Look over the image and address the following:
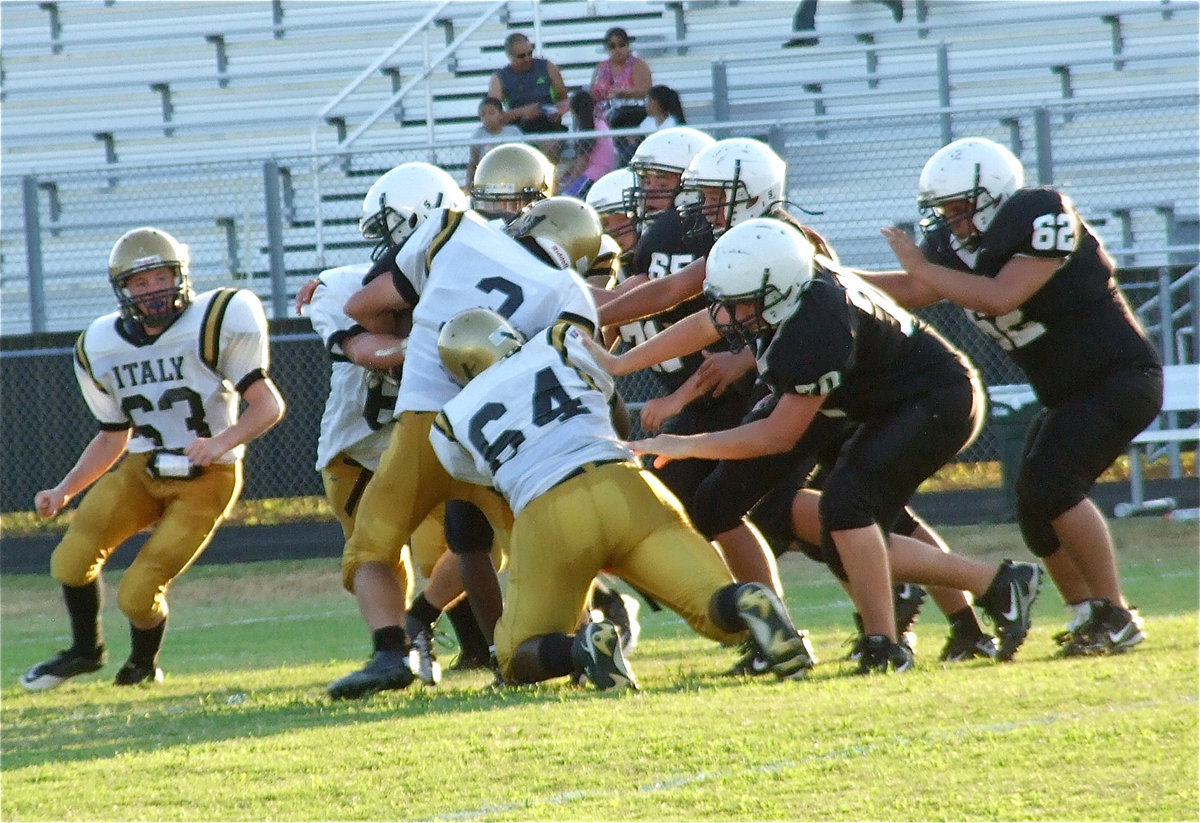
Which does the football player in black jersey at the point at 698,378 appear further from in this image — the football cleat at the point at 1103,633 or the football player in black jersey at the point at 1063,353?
the football cleat at the point at 1103,633

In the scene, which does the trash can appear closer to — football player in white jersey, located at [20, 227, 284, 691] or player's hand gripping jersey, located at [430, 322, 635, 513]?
football player in white jersey, located at [20, 227, 284, 691]

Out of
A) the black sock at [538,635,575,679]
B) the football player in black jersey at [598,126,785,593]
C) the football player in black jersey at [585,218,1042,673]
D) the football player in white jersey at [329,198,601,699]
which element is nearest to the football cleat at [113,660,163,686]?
the football player in white jersey at [329,198,601,699]

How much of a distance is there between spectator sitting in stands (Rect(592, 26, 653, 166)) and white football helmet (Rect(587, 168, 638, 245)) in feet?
16.1

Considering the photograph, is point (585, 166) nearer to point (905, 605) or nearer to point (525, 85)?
point (525, 85)

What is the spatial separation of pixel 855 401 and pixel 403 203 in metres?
1.73

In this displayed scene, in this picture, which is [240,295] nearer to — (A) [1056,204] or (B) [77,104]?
(A) [1056,204]

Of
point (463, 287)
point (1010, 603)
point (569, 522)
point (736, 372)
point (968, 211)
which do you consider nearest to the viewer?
point (569, 522)

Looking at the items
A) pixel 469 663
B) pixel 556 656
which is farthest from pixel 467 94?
pixel 556 656

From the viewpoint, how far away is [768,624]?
435 centimetres

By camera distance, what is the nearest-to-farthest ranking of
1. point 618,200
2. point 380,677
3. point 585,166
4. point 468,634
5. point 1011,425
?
point 380,677 < point 468,634 < point 618,200 < point 1011,425 < point 585,166

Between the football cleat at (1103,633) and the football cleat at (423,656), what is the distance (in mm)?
2047

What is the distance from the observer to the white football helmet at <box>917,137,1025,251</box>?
5.37 metres

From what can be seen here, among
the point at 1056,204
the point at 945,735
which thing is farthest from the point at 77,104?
the point at 945,735

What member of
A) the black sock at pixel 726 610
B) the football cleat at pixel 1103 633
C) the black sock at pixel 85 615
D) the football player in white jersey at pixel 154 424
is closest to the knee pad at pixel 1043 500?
the football cleat at pixel 1103 633
